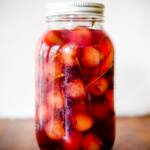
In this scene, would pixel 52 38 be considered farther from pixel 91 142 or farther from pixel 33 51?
Answer: pixel 33 51

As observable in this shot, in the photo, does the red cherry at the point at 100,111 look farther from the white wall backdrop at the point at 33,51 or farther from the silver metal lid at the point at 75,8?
the white wall backdrop at the point at 33,51

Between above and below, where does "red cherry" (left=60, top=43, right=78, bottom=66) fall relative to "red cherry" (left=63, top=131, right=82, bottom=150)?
above

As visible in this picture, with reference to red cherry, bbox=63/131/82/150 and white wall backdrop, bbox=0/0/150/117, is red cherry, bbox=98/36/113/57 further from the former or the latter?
white wall backdrop, bbox=0/0/150/117

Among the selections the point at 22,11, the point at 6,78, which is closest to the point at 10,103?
the point at 6,78

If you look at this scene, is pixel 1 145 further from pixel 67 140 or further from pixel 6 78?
pixel 6 78

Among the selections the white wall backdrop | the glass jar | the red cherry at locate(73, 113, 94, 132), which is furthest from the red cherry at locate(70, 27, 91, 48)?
the white wall backdrop

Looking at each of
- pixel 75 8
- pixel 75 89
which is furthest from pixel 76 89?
pixel 75 8

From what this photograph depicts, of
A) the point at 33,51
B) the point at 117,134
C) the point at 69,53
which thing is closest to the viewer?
the point at 69,53
